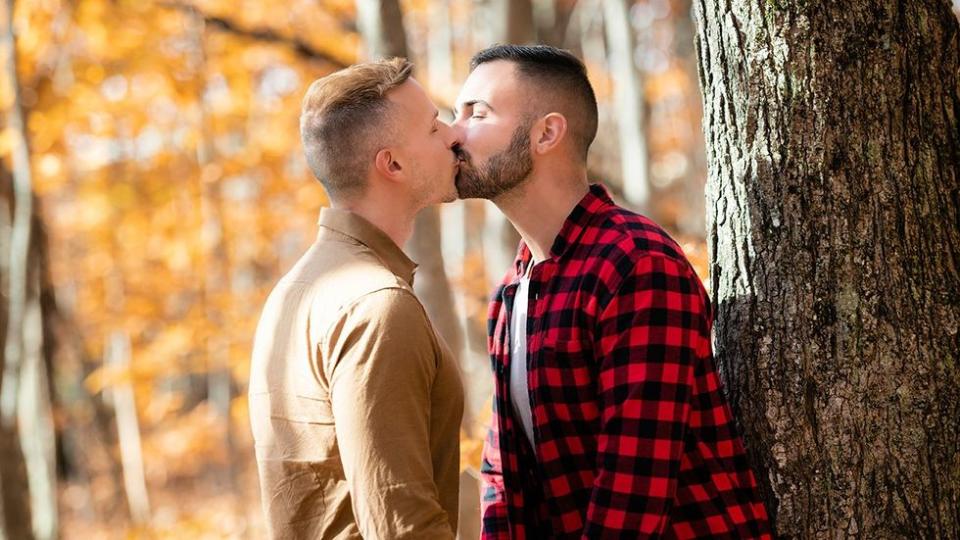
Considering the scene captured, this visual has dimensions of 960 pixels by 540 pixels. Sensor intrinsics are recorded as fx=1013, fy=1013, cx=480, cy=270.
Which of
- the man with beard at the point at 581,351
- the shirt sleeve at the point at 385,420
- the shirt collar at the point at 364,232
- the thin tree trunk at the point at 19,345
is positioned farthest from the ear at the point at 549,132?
the thin tree trunk at the point at 19,345

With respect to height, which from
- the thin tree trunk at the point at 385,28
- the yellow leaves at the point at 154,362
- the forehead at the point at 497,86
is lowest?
the yellow leaves at the point at 154,362

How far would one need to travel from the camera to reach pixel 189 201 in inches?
625

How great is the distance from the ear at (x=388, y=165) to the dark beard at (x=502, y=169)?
7.2 inches

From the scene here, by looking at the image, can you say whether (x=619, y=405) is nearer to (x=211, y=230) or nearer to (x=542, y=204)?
(x=542, y=204)

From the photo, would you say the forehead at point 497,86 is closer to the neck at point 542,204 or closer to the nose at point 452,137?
the nose at point 452,137

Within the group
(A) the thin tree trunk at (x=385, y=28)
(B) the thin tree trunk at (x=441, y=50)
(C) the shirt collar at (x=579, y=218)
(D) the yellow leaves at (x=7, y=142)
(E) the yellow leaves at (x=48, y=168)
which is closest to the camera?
(C) the shirt collar at (x=579, y=218)

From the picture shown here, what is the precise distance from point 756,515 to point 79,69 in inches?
338

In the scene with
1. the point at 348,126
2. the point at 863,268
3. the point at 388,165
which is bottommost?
the point at 863,268

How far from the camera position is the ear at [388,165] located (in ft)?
9.13

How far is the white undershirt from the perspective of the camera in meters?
2.62

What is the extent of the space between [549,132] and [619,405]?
0.86 metres

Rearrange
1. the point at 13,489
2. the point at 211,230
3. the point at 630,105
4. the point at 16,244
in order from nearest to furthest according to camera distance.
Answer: the point at 16,244 < the point at 13,489 < the point at 630,105 < the point at 211,230

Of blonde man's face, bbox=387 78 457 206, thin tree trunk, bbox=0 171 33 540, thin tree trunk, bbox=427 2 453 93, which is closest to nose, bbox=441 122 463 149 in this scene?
blonde man's face, bbox=387 78 457 206

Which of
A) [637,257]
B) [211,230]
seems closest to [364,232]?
[637,257]
